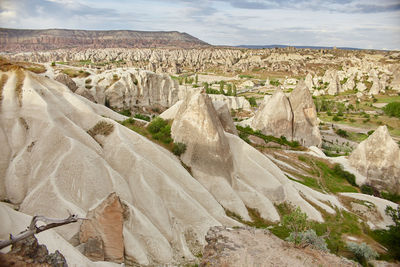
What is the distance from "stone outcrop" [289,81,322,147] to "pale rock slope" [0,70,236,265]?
1469 inches

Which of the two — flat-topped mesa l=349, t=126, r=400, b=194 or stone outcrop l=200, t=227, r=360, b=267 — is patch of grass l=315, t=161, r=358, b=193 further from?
stone outcrop l=200, t=227, r=360, b=267

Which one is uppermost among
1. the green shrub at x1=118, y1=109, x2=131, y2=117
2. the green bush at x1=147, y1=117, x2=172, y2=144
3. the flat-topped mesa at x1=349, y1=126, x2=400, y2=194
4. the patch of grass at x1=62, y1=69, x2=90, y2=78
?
the patch of grass at x1=62, y1=69, x2=90, y2=78

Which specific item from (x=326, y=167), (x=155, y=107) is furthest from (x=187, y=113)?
(x=155, y=107)

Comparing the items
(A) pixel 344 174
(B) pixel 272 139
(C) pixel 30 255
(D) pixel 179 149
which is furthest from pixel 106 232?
(B) pixel 272 139

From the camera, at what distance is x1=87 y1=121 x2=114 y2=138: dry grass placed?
23.6 meters

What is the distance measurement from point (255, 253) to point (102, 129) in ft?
54.6

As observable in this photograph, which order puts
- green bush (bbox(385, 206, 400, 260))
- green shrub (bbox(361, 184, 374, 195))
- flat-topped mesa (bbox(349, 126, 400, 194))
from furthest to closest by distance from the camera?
flat-topped mesa (bbox(349, 126, 400, 194))
green shrub (bbox(361, 184, 374, 195))
green bush (bbox(385, 206, 400, 260))

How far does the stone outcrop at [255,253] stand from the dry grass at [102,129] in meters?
13.1

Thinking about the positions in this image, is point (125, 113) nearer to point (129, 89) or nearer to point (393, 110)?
point (129, 89)

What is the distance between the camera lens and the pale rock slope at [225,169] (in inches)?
985

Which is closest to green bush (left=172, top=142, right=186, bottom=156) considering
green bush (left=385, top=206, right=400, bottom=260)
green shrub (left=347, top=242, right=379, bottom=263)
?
green shrub (left=347, top=242, right=379, bottom=263)

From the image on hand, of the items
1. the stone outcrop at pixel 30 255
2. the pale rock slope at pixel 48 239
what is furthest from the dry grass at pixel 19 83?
the stone outcrop at pixel 30 255

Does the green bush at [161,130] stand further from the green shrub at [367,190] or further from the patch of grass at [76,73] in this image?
the patch of grass at [76,73]

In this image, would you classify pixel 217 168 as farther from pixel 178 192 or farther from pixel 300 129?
pixel 300 129
